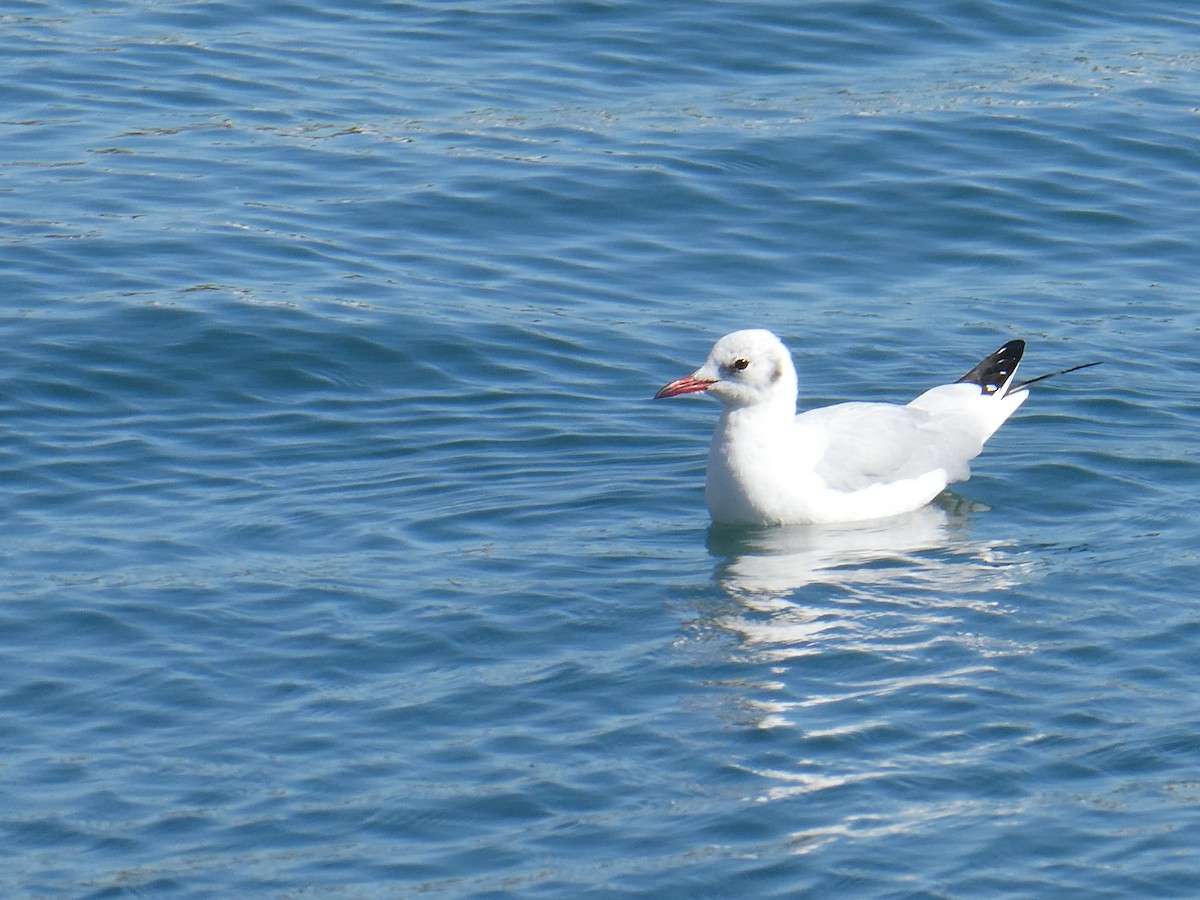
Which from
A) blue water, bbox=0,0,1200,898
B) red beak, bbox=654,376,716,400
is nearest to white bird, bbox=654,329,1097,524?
red beak, bbox=654,376,716,400

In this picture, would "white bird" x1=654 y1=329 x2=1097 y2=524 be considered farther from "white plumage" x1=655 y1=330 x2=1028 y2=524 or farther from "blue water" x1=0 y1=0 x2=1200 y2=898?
"blue water" x1=0 y1=0 x2=1200 y2=898

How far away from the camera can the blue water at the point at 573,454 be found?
317 inches

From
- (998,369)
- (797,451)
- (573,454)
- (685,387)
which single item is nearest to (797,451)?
(797,451)

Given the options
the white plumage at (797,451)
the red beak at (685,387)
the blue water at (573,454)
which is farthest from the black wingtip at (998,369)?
the red beak at (685,387)

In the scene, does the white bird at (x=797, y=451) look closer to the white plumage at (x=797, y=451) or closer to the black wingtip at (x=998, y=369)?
the white plumage at (x=797, y=451)

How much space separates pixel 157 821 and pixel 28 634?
210 centimetres

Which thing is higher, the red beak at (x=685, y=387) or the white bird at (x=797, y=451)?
the red beak at (x=685, y=387)

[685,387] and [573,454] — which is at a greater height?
[685,387]

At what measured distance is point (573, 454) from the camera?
504 inches

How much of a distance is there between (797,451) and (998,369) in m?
2.05

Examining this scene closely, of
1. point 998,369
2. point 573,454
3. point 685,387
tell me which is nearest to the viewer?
point 685,387

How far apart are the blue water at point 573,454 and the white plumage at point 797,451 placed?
0.64ft

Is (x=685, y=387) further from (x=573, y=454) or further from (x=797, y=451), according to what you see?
(x=573, y=454)

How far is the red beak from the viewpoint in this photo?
11.2 metres
